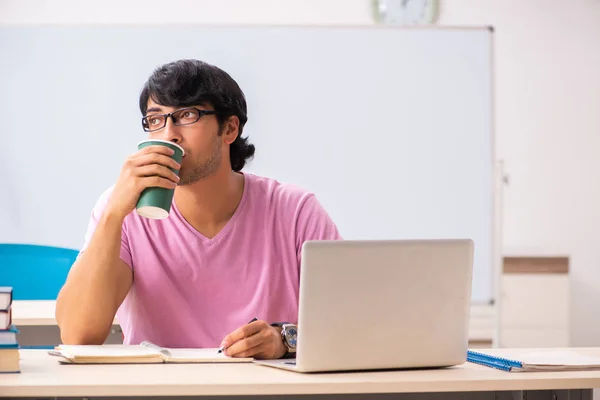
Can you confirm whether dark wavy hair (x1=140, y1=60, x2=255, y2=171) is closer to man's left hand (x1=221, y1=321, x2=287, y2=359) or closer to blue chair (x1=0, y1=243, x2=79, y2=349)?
man's left hand (x1=221, y1=321, x2=287, y2=359)


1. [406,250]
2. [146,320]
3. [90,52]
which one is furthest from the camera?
[90,52]

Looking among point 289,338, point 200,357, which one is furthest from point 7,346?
point 289,338

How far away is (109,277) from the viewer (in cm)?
175

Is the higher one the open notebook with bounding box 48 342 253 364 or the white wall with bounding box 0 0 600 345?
the white wall with bounding box 0 0 600 345

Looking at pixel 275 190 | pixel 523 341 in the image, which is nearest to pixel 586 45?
pixel 523 341

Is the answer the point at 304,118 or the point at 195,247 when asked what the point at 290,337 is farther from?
the point at 304,118

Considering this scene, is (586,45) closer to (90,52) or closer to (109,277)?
(90,52)

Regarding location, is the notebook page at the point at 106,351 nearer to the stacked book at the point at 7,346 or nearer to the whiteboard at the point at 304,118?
the stacked book at the point at 7,346

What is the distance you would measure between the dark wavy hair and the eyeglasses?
16mm

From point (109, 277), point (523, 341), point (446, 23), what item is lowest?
point (523, 341)

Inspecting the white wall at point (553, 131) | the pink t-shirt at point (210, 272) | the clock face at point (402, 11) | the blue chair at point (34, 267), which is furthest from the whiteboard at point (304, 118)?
the pink t-shirt at point (210, 272)

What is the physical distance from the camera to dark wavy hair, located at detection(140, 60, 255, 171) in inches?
72.5

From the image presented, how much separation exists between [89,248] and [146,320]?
0.22 meters

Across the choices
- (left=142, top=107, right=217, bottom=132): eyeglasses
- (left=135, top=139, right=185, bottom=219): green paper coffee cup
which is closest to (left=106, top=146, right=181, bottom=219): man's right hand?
(left=135, top=139, right=185, bottom=219): green paper coffee cup
